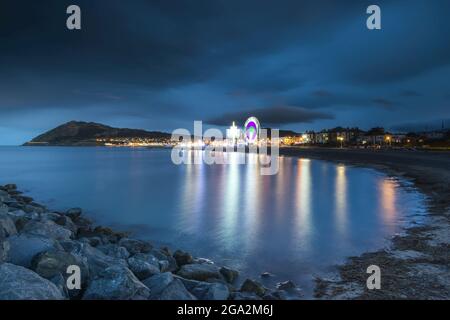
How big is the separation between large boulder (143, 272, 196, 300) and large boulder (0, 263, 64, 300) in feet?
5.43

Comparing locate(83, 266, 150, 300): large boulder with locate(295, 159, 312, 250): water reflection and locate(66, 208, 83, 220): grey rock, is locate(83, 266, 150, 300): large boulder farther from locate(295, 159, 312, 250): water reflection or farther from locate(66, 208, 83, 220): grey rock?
locate(66, 208, 83, 220): grey rock

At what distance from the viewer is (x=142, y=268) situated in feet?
25.0

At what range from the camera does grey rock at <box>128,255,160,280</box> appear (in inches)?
295

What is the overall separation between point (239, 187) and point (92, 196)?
1346cm

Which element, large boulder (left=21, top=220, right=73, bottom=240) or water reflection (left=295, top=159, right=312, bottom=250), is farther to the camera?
water reflection (left=295, top=159, right=312, bottom=250)

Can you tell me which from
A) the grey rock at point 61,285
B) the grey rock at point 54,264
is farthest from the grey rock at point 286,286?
the grey rock at point 61,285

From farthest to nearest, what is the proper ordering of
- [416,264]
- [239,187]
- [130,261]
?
[239,187]
[416,264]
[130,261]

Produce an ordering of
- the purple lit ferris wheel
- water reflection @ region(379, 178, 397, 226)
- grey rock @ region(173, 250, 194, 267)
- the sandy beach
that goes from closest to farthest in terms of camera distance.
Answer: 1. the sandy beach
2. grey rock @ region(173, 250, 194, 267)
3. water reflection @ region(379, 178, 397, 226)
4. the purple lit ferris wheel

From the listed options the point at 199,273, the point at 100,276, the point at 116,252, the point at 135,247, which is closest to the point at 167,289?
the point at 100,276

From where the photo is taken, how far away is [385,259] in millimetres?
9453

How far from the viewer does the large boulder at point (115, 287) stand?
5750 millimetres

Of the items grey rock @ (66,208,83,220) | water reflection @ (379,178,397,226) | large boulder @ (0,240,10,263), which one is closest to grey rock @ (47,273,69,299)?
large boulder @ (0,240,10,263)
